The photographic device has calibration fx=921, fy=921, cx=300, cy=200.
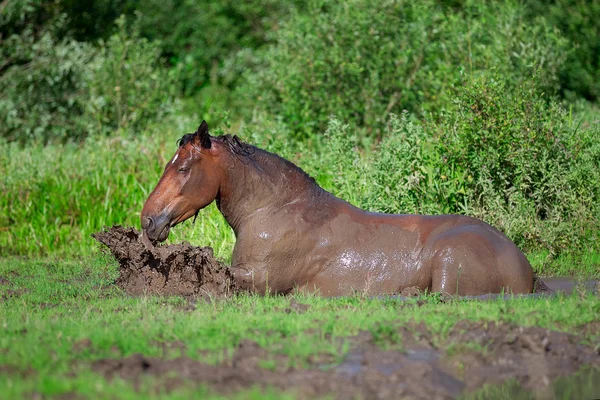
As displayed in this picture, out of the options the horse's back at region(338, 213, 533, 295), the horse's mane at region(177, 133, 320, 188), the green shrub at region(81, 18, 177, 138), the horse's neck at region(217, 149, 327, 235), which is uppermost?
the green shrub at region(81, 18, 177, 138)

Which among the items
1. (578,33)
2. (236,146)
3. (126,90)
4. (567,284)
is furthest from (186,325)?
(578,33)

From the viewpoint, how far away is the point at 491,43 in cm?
1741

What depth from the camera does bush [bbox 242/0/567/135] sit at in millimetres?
16156

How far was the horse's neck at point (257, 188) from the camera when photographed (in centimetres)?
861

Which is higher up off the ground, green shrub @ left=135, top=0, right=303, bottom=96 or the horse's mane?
green shrub @ left=135, top=0, right=303, bottom=96

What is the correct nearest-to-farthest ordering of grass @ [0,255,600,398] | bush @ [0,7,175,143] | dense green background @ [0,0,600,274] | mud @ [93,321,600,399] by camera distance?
mud @ [93,321,600,399] → grass @ [0,255,600,398] → dense green background @ [0,0,600,274] → bush @ [0,7,175,143]

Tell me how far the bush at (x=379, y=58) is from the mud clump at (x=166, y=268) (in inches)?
284

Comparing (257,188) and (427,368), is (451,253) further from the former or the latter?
(427,368)

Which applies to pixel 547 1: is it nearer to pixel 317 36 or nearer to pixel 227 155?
pixel 317 36

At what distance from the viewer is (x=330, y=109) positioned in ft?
52.7

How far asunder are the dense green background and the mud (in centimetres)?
394

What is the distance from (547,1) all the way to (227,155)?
49.1 ft

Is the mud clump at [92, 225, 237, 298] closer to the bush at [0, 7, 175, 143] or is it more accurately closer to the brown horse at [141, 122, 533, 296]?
the brown horse at [141, 122, 533, 296]

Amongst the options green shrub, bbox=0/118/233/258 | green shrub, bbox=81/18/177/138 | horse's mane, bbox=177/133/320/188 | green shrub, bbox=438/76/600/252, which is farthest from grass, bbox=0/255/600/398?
green shrub, bbox=81/18/177/138
